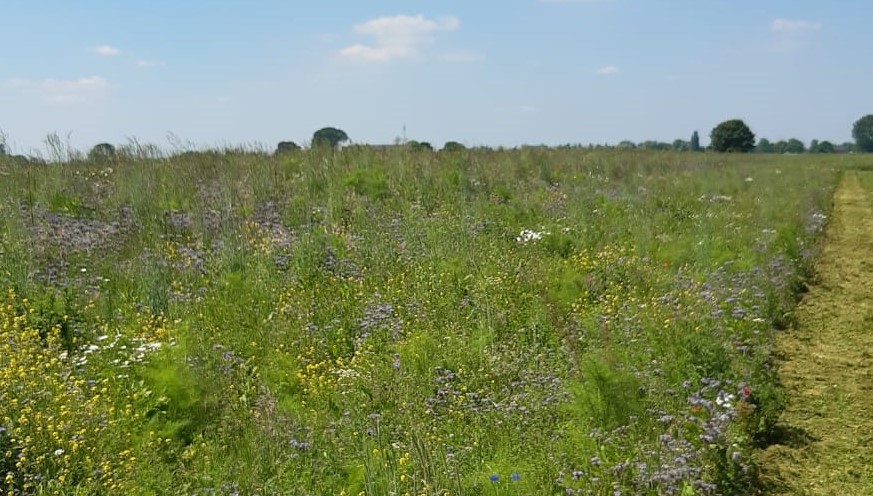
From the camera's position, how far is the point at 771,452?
14.3 ft

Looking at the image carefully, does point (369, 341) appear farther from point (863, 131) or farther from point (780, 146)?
point (863, 131)

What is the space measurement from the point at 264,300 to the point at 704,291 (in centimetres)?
464

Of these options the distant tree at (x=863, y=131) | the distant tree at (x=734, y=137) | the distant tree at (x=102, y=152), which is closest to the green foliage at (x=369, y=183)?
the distant tree at (x=102, y=152)

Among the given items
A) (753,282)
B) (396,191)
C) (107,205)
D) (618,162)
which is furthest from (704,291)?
(618,162)

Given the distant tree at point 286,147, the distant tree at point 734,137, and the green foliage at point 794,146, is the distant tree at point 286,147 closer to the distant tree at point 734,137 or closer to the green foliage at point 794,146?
the distant tree at point 734,137

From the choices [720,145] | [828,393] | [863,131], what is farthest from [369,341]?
[863,131]

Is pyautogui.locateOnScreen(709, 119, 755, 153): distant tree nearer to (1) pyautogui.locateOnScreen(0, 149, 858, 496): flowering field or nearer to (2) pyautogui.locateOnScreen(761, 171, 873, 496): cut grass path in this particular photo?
(1) pyautogui.locateOnScreen(0, 149, 858, 496): flowering field

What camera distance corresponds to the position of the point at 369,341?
5.78 m

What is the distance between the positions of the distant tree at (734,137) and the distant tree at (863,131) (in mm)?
69953

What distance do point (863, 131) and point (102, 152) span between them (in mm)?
146767

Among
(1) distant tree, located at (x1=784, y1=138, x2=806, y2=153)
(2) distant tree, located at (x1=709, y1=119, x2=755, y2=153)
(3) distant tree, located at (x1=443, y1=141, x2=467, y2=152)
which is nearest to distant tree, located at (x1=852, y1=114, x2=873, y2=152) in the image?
(1) distant tree, located at (x1=784, y1=138, x2=806, y2=153)

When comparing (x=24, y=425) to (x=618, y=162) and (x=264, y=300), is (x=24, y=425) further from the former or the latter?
(x=618, y=162)

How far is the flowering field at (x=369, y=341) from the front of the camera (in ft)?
12.7

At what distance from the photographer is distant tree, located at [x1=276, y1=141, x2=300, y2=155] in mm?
14546
